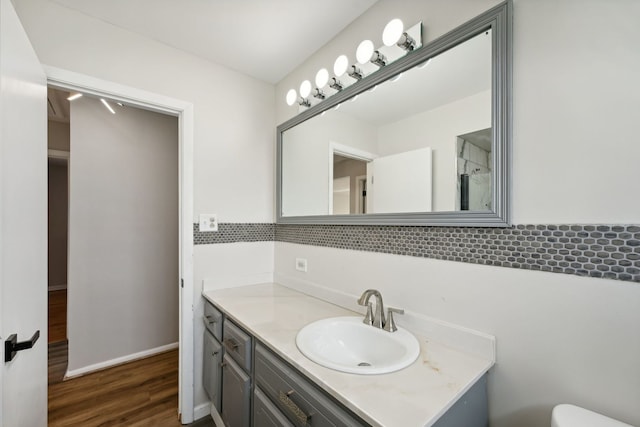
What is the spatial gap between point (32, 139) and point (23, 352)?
0.79 meters

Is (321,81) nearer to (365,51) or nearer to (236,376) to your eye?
(365,51)

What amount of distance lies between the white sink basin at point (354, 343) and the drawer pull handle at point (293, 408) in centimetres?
17

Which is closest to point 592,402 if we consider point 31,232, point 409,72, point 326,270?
point 326,270

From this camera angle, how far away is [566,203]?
806mm

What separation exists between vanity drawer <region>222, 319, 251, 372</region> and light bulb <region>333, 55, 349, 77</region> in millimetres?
1425

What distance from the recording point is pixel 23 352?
96 centimetres

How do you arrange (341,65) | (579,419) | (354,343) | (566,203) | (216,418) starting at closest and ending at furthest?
(579,419) → (566,203) → (354,343) → (341,65) → (216,418)

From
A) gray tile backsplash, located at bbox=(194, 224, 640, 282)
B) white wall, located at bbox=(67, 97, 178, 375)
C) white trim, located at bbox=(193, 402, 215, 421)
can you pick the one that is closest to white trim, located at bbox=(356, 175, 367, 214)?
gray tile backsplash, located at bbox=(194, 224, 640, 282)

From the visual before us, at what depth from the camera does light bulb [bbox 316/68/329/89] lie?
160 centimetres

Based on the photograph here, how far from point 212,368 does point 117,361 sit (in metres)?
1.39

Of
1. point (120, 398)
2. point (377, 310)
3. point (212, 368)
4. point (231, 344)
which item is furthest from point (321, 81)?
point (120, 398)

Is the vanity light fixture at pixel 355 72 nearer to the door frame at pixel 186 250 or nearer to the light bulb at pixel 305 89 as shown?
the light bulb at pixel 305 89

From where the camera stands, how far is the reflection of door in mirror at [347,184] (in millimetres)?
1474

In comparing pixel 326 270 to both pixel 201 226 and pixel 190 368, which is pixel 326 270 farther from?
pixel 190 368
